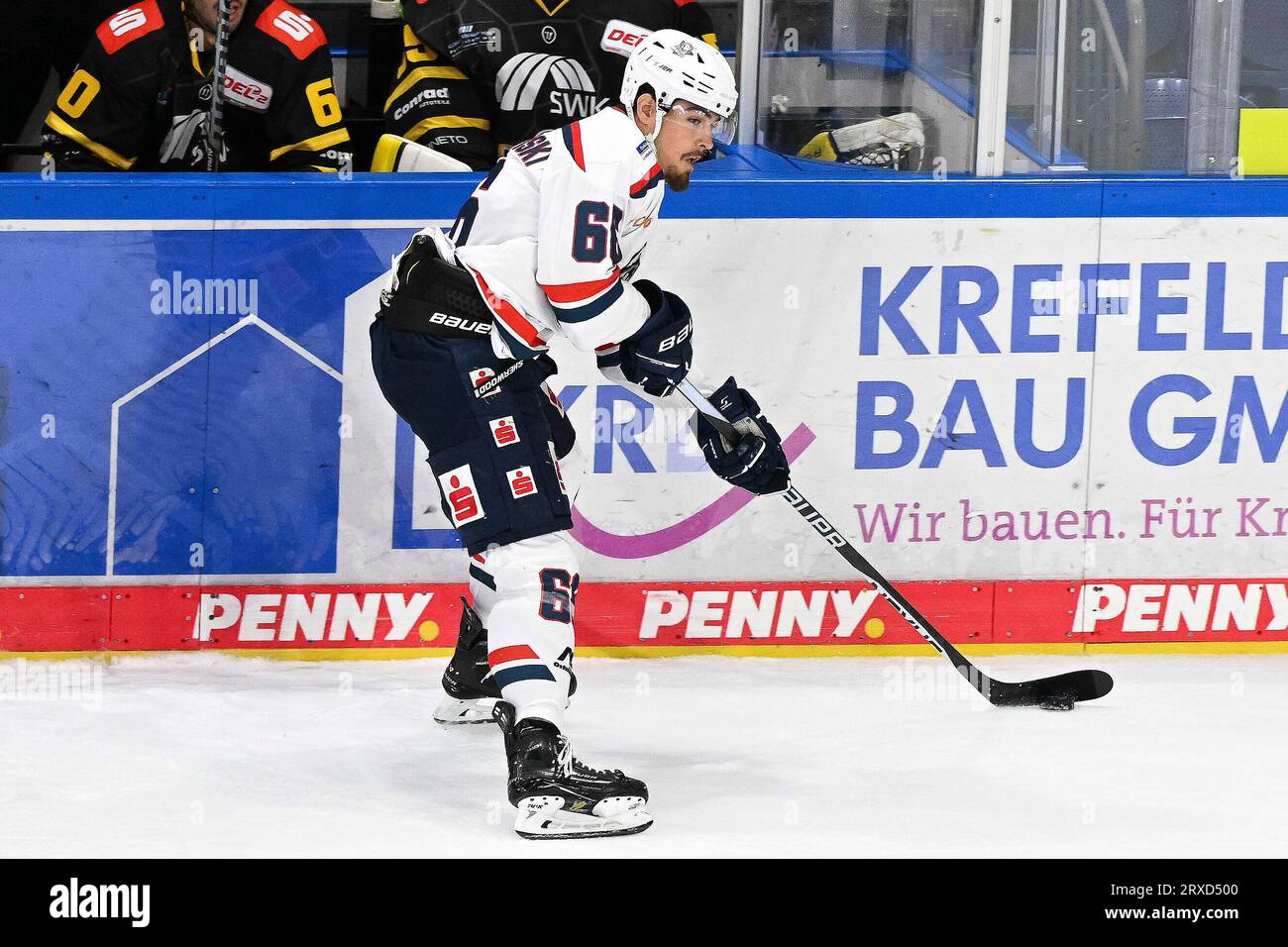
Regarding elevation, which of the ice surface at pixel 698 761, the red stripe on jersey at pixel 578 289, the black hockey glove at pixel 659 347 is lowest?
the ice surface at pixel 698 761

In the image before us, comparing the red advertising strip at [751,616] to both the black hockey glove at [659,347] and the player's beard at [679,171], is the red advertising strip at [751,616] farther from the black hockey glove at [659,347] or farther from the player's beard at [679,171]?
the player's beard at [679,171]

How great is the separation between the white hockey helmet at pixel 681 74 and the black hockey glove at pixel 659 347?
0.33 metres

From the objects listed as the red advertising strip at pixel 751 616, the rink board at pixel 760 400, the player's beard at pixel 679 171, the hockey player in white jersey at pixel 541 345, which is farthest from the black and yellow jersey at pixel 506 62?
the player's beard at pixel 679 171

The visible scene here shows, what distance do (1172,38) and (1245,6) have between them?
189 mm

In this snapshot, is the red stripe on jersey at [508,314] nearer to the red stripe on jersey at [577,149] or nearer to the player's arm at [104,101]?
the red stripe on jersey at [577,149]

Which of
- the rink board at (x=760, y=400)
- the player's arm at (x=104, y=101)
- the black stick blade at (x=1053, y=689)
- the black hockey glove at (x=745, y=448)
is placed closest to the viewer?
the black hockey glove at (x=745, y=448)

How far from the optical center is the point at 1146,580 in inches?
172

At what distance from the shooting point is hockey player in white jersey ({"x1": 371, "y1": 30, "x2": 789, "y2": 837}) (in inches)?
127

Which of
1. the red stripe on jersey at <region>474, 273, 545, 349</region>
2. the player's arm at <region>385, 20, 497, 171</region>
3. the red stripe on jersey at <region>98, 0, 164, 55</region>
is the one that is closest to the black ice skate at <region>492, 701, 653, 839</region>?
the red stripe on jersey at <region>474, 273, 545, 349</region>

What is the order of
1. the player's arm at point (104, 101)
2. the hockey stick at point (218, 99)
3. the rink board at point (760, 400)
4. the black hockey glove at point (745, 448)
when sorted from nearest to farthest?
the black hockey glove at point (745, 448), the rink board at point (760, 400), the hockey stick at point (218, 99), the player's arm at point (104, 101)

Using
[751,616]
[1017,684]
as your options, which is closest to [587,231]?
[751,616]

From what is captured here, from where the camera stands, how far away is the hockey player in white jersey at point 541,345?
3.24 meters

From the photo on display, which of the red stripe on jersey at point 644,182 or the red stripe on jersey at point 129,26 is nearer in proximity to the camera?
the red stripe on jersey at point 644,182

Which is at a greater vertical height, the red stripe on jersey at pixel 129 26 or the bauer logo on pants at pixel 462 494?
the red stripe on jersey at pixel 129 26
